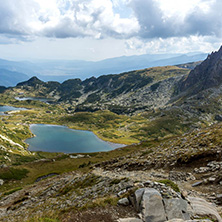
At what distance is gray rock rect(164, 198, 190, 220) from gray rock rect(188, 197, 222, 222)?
1.01 m

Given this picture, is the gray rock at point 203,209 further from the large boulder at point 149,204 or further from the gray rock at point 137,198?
the gray rock at point 137,198

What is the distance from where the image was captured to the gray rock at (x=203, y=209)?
1770cm

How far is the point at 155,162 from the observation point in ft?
134

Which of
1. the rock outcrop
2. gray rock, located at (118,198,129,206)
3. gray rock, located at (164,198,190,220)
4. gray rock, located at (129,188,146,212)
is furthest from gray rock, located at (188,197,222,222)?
gray rock, located at (118,198,129,206)

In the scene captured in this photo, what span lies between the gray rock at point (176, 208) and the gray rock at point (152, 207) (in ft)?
1.62

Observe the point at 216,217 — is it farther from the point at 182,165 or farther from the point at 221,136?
the point at 221,136

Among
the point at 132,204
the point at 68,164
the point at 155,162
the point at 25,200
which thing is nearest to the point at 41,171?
the point at 68,164

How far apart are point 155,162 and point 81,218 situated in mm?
25001

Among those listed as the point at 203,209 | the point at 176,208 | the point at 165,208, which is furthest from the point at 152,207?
the point at 203,209

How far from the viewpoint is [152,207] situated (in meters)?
17.5

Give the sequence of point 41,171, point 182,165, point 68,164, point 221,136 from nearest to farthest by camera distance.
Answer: point 182,165 → point 221,136 → point 41,171 → point 68,164

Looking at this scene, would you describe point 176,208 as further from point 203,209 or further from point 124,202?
point 124,202

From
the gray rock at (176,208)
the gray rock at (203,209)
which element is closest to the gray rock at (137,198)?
the gray rock at (176,208)

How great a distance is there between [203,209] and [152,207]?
548 cm
